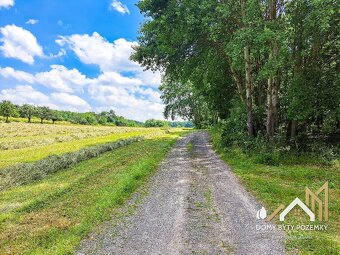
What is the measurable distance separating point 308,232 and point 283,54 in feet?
40.4

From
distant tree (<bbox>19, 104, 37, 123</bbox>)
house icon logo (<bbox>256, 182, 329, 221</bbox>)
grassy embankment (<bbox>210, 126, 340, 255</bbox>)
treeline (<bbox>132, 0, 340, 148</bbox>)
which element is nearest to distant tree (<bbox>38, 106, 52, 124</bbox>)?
distant tree (<bbox>19, 104, 37, 123</bbox>)

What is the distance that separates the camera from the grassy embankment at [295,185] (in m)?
8.61

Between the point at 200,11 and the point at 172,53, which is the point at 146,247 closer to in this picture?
the point at 200,11

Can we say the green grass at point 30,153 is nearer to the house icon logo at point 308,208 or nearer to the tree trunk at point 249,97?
the tree trunk at point 249,97

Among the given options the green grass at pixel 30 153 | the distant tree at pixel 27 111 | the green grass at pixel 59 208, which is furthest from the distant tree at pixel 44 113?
the green grass at pixel 59 208

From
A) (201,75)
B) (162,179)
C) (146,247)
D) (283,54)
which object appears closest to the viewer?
(146,247)

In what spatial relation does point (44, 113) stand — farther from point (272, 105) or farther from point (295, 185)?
point (295, 185)

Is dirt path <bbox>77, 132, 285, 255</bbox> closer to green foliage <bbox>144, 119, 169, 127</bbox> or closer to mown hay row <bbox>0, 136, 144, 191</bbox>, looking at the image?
mown hay row <bbox>0, 136, 144, 191</bbox>

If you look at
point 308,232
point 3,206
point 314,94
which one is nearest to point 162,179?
point 3,206

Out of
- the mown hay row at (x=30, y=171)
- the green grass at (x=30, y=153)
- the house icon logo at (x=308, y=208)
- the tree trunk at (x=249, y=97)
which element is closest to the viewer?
the house icon logo at (x=308, y=208)

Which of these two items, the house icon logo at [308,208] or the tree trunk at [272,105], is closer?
the house icon logo at [308,208]

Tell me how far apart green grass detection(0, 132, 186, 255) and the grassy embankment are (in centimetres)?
589

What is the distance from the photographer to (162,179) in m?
17.2

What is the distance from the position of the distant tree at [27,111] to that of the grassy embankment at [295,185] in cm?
13438
